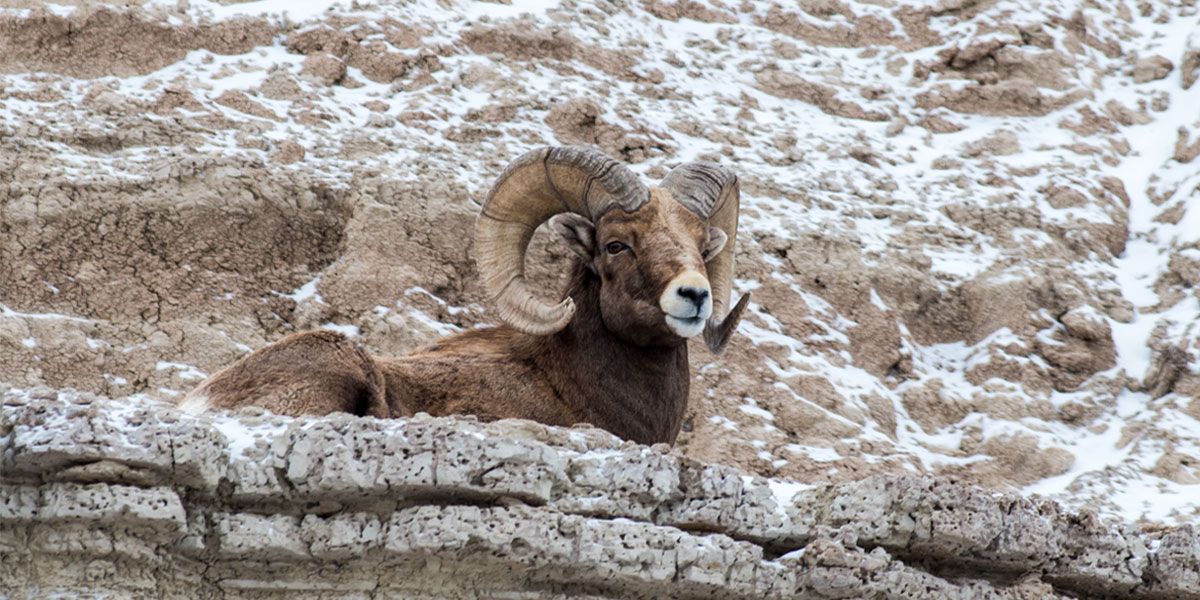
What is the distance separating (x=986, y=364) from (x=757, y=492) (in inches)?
289

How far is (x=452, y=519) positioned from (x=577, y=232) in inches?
150

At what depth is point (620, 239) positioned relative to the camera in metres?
11.3

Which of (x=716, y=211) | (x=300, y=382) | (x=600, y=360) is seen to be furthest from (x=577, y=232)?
(x=300, y=382)

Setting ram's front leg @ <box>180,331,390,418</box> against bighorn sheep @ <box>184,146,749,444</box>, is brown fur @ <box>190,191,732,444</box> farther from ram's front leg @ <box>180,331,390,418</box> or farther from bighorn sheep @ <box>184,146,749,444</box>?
ram's front leg @ <box>180,331,390,418</box>

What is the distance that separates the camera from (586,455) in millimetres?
8609

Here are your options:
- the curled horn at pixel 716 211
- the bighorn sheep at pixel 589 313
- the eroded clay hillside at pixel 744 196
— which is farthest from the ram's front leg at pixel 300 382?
the eroded clay hillside at pixel 744 196

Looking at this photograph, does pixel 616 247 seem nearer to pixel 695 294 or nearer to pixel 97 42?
pixel 695 294

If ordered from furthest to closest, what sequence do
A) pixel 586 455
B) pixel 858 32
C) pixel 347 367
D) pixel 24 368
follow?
pixel 858 32 < pixel 24 368 < pixel 347 367 < pixel 586 455

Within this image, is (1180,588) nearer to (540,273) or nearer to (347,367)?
(347,367)

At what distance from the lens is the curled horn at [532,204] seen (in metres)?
11.4

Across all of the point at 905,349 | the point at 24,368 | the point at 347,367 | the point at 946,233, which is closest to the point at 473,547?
the point at 347,367

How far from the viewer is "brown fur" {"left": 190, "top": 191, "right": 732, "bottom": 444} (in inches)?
435

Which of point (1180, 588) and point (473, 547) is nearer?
point (473, 547)

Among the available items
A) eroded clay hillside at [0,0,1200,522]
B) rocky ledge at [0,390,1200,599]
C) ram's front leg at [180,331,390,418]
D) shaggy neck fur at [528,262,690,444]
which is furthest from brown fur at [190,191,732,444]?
eroded clay hillside at [0,0,1200,522]
